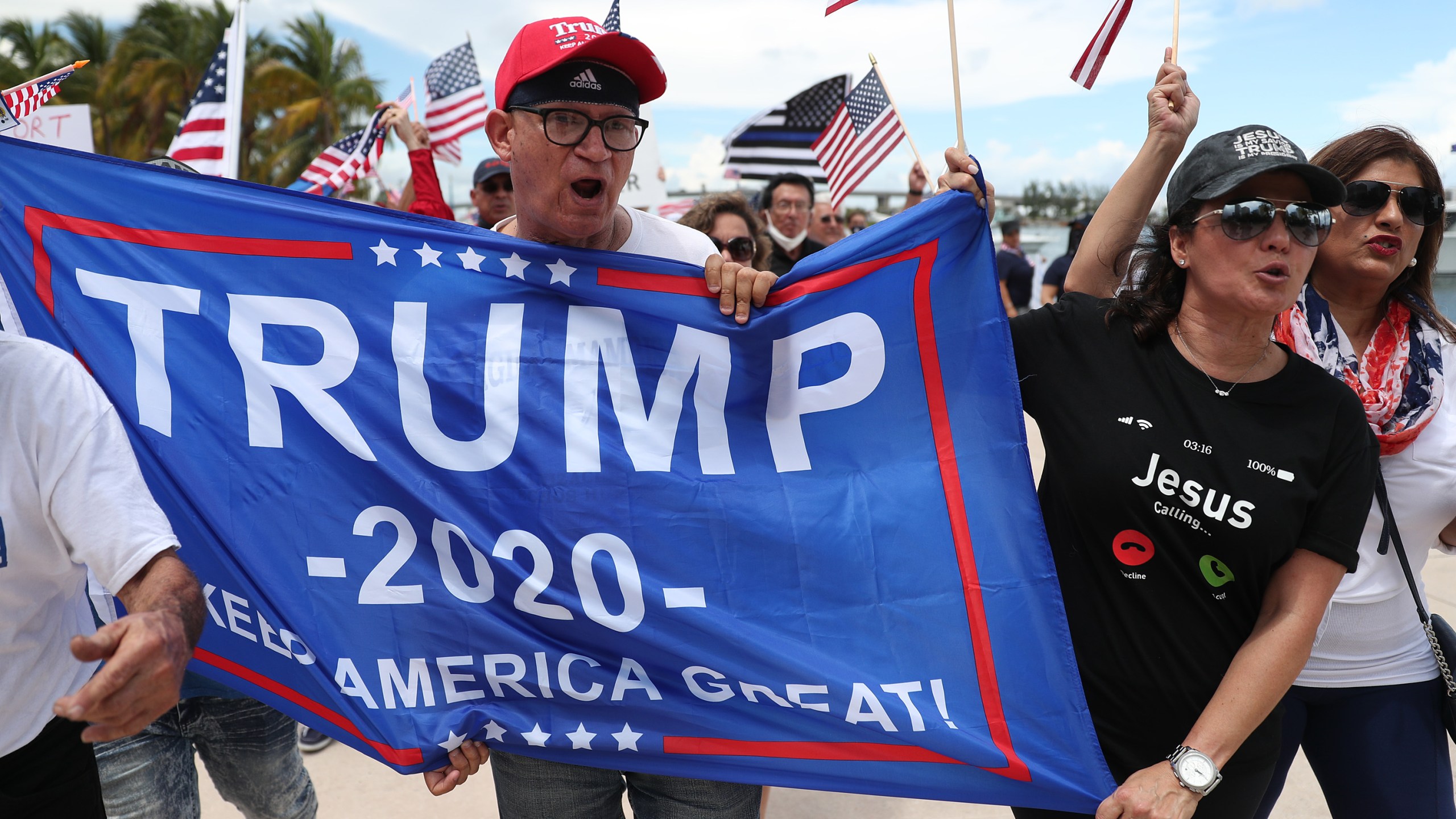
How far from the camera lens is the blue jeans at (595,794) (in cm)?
222

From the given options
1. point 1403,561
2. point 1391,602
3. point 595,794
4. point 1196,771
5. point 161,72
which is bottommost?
point 595,794

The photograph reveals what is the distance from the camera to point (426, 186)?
5.19 m

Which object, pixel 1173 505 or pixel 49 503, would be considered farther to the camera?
pixel 1173 505

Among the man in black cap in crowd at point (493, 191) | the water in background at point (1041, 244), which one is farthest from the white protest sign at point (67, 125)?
the water in background at point (1041, 244)

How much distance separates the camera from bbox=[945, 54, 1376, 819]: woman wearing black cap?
1.90 m

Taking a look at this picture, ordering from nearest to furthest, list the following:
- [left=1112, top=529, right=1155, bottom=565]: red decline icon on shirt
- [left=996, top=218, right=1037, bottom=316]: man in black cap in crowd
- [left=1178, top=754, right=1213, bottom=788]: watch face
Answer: [left=1178, top=754, right=1213, bottom=788]: watch face < [left=1112, top=529, right=1155, bottom=565]: red decline icon on shirt < [left=996, top=218, right=1037, bottom=316]: man in black cap in crowd

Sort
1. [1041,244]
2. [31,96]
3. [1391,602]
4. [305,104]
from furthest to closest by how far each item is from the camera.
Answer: [305,104] < [1041,244] < [31,96] < [1391,602]

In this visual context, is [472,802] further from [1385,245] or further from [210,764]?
[1385,245]

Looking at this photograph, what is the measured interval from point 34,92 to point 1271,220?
3220 mm

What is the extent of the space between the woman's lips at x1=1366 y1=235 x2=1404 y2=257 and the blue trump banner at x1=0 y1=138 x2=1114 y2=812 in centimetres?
99

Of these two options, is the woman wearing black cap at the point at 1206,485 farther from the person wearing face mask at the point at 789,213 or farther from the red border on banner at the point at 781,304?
the person wearing face mask at the point at 789,213

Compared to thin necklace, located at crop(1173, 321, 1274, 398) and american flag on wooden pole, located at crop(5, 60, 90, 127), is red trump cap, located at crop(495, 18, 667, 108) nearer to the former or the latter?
thin necklace, located at crop(1173, 321, 1274, 398)

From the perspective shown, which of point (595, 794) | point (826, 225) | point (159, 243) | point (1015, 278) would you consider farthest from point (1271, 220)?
point (1015, 278)

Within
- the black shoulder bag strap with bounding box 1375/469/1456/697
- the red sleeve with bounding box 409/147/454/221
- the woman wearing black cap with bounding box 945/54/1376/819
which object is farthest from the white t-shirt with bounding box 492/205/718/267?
the red sleeve with bounding box 409/147/454/221
